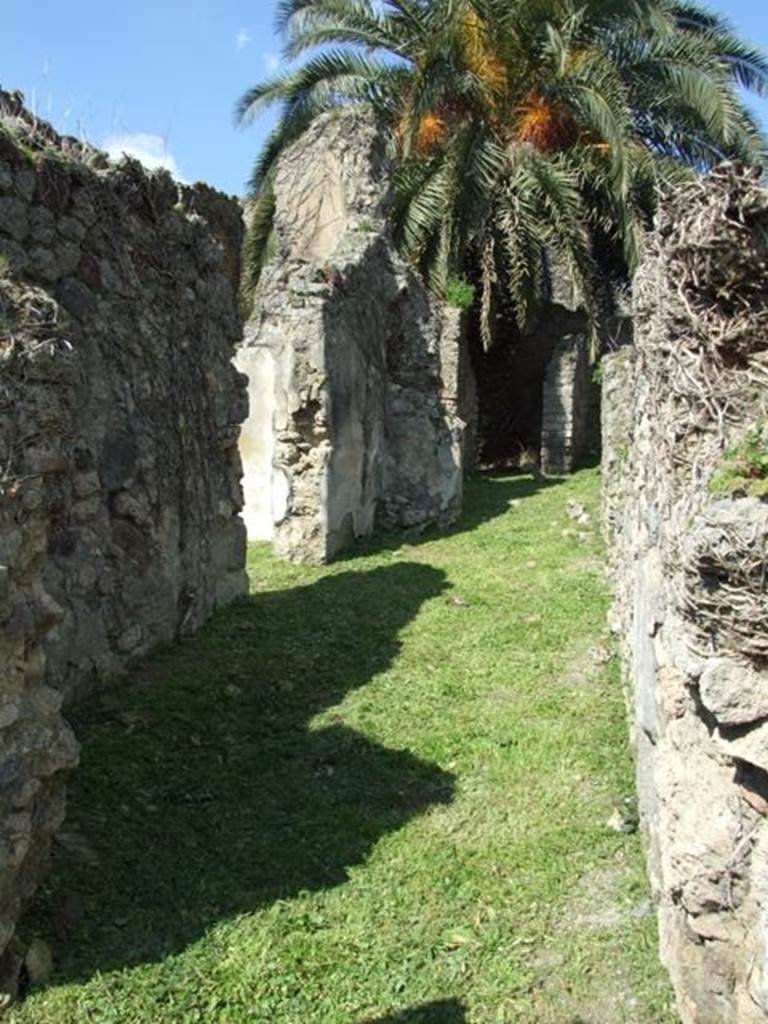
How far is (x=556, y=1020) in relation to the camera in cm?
313

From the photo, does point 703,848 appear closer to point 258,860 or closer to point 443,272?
point 258,860

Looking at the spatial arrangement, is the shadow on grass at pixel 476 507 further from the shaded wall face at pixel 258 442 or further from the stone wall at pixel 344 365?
the shaded wall face at pixel 258 442

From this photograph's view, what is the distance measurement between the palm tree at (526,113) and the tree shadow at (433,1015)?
1117 cm

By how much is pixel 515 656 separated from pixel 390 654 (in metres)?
0.77

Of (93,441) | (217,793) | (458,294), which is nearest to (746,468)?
(217,793)

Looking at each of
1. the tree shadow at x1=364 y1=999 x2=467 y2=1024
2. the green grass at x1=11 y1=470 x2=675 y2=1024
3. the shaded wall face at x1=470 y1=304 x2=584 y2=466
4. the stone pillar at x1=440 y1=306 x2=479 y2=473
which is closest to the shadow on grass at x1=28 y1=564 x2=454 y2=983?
the green grass at x1=11 y1=470 x2=675 y2=1024

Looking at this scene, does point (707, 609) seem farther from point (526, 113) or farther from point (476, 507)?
point (526, 113)

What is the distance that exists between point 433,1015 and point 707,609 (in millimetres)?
1542

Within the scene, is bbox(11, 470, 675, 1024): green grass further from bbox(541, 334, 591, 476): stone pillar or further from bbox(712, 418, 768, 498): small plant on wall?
bbox(541, 334, 591, 476): stone pillar

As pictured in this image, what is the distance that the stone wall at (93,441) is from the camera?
3258mm

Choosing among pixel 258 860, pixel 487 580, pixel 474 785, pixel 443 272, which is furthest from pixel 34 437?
pixel 443 272

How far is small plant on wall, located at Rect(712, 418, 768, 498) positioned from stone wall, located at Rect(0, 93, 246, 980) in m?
2.07

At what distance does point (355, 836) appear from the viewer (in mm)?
4223

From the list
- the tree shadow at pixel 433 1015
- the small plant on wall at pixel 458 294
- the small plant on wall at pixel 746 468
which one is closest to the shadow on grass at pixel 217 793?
the tree shadow at pixel 433 1015
